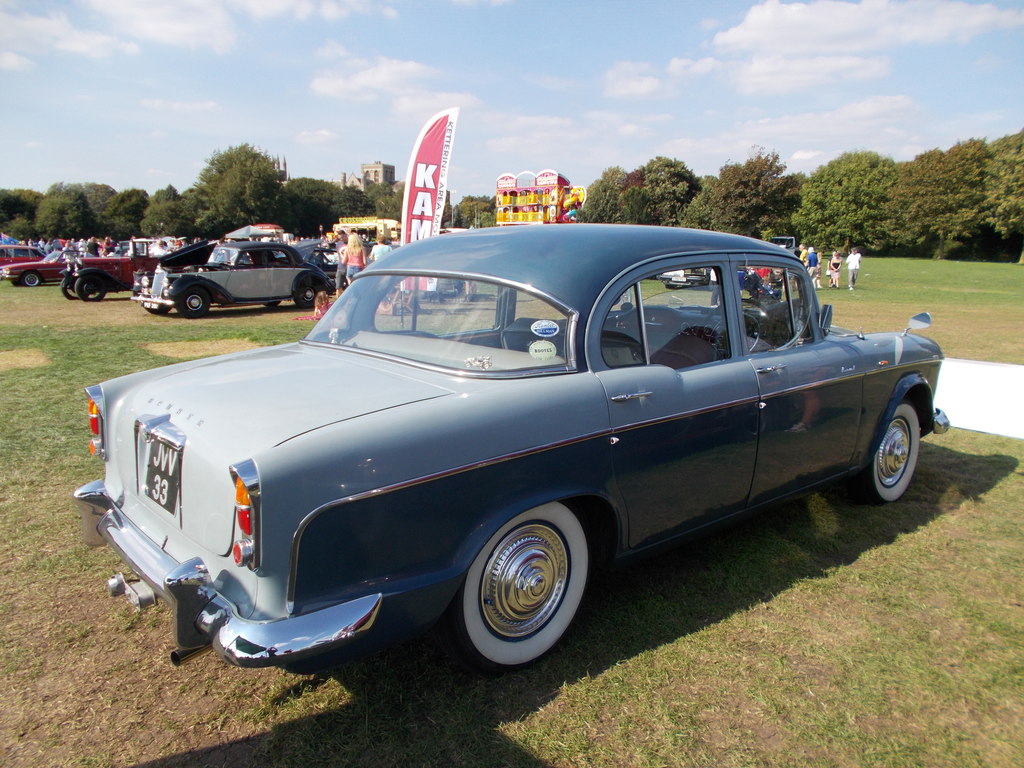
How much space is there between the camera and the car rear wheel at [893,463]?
14.4 feet

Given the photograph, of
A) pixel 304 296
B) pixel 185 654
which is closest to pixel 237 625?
pixel 185 654

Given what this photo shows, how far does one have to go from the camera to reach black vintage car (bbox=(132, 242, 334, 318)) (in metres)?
15.1

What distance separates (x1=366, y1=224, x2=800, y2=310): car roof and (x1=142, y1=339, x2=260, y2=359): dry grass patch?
7125 millimetres

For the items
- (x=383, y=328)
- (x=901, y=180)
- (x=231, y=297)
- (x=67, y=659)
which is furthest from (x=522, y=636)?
(x=901, y=180)

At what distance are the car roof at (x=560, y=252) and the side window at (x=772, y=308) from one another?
0.56 feet

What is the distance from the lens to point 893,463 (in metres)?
4.53

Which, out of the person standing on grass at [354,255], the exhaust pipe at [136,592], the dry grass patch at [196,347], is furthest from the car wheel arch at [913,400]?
the person standing on grass at [354,255]

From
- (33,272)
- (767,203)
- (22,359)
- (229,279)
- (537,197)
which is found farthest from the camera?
(767,203)

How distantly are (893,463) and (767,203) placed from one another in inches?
2133

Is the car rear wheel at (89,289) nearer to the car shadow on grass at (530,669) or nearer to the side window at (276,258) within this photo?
the side window at (276,258)

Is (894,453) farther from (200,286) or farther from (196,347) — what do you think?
(200,286)

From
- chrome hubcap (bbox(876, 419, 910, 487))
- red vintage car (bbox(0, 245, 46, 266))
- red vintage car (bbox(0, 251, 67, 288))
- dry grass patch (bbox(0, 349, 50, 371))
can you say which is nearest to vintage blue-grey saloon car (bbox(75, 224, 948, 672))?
chrome hubcap (bbox(876, 419, 910, 487))

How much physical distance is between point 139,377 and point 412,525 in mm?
1671

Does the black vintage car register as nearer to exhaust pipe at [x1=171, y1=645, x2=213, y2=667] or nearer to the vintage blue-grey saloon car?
the vintage blue-grey saloon car
